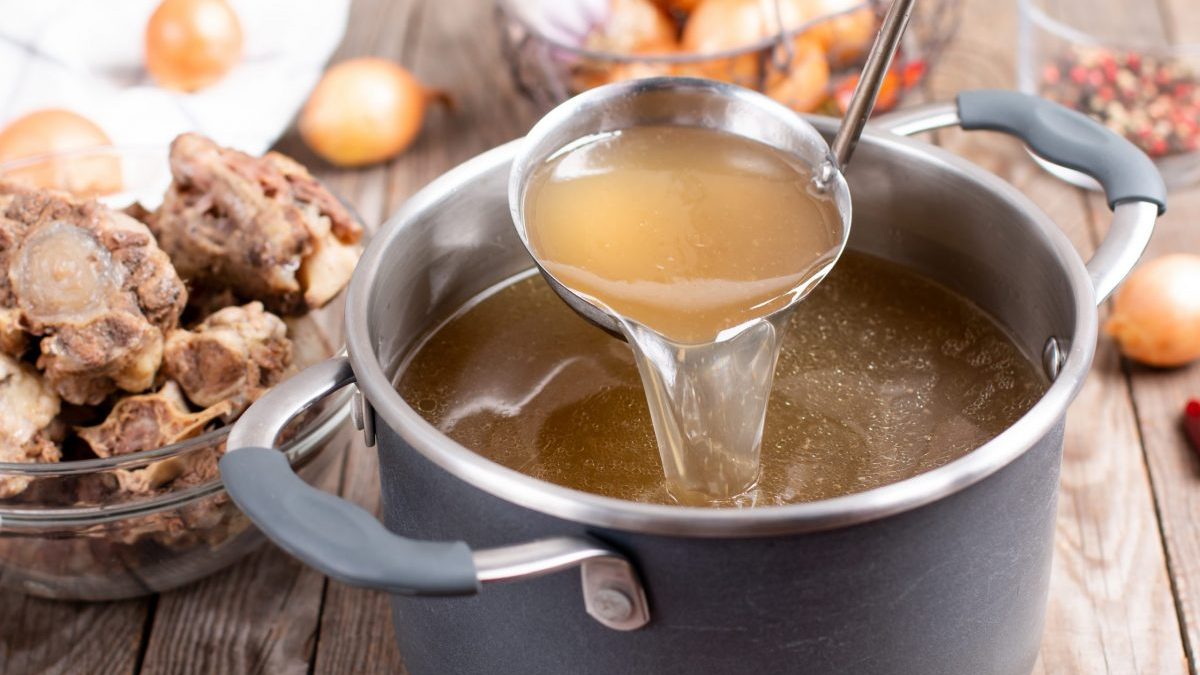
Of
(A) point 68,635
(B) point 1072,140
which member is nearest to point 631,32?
(B) point 1072,140

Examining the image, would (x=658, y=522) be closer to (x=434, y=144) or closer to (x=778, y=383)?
(x=778, y=383)

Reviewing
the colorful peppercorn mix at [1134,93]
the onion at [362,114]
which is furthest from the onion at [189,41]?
the colorful peppercorn mix at [1134,93]

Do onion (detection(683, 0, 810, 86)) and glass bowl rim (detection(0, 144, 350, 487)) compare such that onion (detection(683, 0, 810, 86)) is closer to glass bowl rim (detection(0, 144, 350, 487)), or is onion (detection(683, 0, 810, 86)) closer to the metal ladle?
the metal ladle

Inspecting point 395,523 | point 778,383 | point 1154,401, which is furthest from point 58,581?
point 1154,401

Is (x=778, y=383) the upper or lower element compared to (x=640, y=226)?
lower

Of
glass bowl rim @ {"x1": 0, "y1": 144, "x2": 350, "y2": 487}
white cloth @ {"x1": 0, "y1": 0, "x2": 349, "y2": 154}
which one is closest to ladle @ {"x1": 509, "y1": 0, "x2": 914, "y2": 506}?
glass bowl rim @ {"x1": 0, "y1": 144, "x2": 350, "y2": 487}

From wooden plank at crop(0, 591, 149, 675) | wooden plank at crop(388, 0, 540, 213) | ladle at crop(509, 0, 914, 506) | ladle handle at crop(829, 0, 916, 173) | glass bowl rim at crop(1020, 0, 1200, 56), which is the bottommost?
wooden plank at crop(0, 591, 149, 675)

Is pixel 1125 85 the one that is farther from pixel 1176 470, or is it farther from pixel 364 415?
pixel 364 415
